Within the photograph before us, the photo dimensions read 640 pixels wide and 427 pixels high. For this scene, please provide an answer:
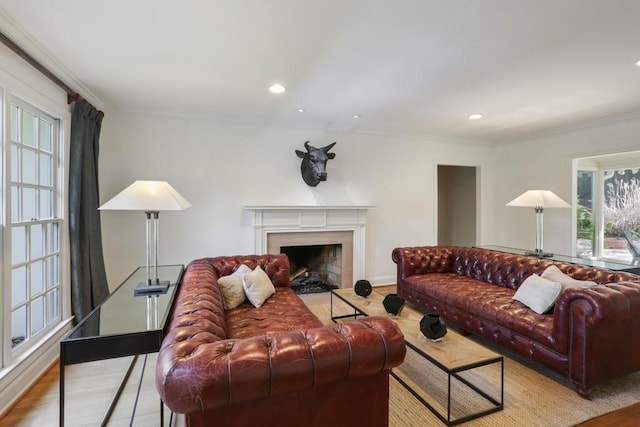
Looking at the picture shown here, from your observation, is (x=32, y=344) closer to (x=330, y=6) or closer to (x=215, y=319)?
(x=215, y=319)

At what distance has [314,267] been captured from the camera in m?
5.28

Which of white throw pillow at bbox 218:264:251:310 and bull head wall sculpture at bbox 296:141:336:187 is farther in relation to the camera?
bull head wall sculpture at bbox 296:141:336:187

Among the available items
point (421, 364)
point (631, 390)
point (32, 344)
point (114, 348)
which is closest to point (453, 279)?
point (421, 364)

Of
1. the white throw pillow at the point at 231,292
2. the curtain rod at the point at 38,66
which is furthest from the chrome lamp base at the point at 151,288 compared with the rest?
the curtain rod at the point at 38,66

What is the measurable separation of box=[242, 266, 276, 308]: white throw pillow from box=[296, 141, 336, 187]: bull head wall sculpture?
190 cm

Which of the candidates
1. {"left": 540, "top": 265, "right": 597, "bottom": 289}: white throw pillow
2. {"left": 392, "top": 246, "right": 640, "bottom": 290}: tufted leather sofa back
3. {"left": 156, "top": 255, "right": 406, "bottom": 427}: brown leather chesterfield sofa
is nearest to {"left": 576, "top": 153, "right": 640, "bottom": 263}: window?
{"left": 392, "top": 246, "right": 640, "bottom": 290}: tufted leather sofa back

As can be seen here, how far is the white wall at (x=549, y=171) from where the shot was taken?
4277 mm

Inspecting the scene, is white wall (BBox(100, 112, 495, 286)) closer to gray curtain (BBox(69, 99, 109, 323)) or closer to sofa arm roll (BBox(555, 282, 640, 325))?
gray curtain (BBox(69, 99, 109, 323))

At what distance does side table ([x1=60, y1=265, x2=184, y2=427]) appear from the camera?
154 cm

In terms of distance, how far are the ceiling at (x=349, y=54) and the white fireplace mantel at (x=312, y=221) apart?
4.46ft

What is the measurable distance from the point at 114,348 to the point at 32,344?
5.27 feet

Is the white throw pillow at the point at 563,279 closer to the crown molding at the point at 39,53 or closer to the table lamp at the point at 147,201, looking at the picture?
the table lamp at the point at 147,201

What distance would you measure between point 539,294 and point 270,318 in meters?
2.28

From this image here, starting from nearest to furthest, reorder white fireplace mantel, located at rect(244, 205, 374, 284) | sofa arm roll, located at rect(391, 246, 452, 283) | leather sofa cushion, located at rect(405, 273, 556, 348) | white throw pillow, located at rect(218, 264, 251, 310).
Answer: leather sofa cushion, located at rect(405, 273, 556, 348), white throw pillow, located at rect(218, 264, 251, 310), sofa arm roll, located at rect(391, 246, 452, 283), white fireplace mantel, located at rect(244, 205, 374, 284)
